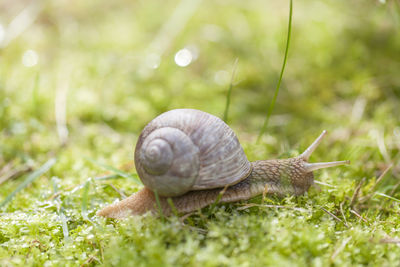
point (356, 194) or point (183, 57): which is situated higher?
point (183, 57)

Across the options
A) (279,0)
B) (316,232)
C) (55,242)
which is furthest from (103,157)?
(279,0)

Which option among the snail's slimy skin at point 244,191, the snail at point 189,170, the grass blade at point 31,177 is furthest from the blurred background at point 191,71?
the snail at point 189,170

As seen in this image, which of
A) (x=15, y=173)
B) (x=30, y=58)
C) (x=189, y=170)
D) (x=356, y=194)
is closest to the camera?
(x=189, y=170)

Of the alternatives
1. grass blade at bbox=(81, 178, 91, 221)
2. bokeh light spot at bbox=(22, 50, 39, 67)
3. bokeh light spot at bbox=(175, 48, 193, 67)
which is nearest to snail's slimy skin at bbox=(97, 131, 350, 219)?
grass blade at bbox=(81, 178, 91, 221)

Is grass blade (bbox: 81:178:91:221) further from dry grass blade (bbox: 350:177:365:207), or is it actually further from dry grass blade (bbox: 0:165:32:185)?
dry grass blade (bbox: 350:177:365:207)

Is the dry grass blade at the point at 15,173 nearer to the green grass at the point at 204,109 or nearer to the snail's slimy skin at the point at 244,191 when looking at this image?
the green grass at the point at 204,109

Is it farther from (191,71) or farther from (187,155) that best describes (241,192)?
(191,71)

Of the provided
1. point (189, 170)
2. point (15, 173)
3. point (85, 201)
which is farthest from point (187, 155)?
point (15, 173)
